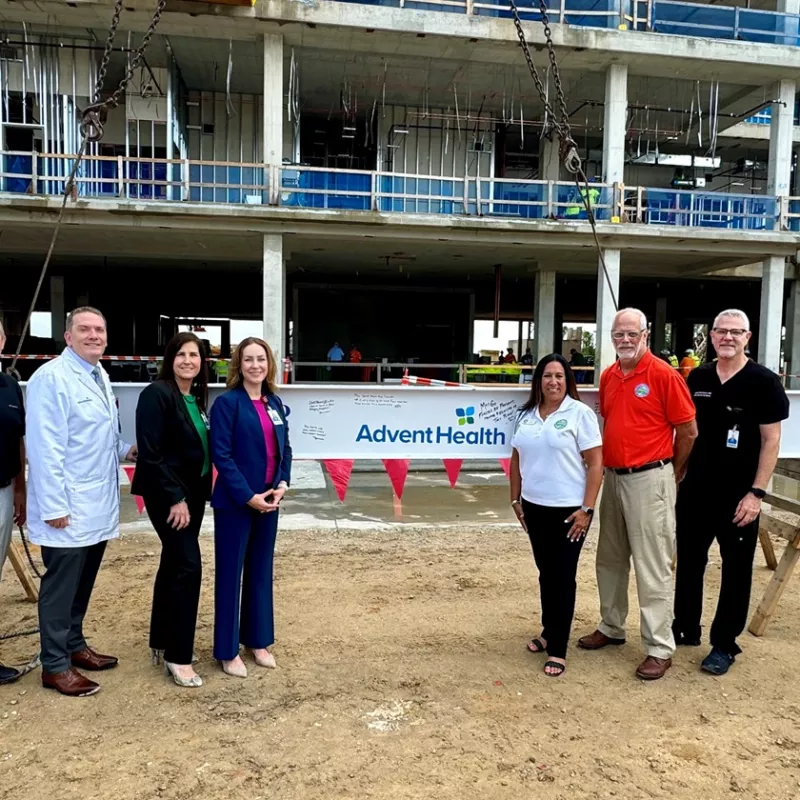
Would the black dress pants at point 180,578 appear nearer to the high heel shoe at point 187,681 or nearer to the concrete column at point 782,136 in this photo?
the high heel shoe at point 187,681

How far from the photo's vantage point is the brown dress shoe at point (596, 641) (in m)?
3.90

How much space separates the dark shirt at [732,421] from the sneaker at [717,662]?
91 centimetres

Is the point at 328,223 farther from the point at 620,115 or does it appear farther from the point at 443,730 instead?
the point at 443,730

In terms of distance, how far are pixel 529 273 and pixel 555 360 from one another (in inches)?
749

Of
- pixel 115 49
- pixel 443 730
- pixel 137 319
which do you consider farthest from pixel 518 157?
pixel 443 730

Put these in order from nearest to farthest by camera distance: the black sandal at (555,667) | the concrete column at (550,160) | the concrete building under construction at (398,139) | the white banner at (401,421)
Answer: the black sandal at (555,667), the white banner at (401,421), the concrete building under construction at (398,139), the concrete column at (550,160)

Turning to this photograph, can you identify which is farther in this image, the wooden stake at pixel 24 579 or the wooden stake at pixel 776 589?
the wooden stake at pixel 24 579

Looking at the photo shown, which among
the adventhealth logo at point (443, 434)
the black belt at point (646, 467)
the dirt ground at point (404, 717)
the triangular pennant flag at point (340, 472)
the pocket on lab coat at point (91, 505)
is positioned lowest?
the dirt ground at point (404, 717)

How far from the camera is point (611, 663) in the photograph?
12.2 ft

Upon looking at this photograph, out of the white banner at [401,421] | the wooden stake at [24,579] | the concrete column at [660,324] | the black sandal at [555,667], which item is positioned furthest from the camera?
the concrete column at [660,324]

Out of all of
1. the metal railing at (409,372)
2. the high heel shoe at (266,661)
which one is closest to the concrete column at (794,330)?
the metal railing at (409,372)

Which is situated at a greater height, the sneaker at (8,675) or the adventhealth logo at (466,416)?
the adventhealth logo at (466,416)

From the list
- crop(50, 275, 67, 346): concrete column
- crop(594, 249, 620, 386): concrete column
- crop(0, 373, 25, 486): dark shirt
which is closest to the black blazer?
crop(0, 373, 25, 486): dark shirt

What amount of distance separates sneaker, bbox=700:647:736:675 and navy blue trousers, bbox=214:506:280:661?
95.5 inches
